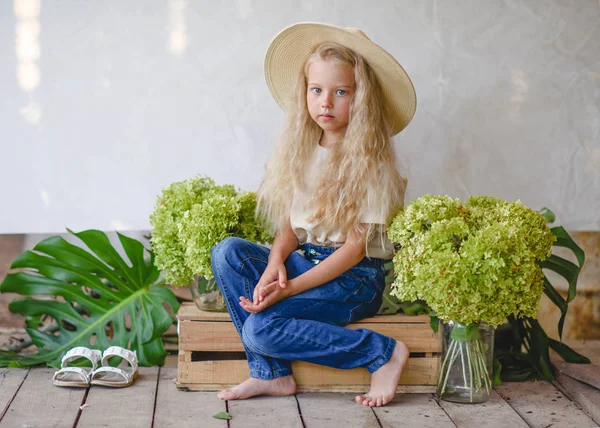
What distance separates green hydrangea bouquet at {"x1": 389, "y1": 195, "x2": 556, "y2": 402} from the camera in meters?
2.02

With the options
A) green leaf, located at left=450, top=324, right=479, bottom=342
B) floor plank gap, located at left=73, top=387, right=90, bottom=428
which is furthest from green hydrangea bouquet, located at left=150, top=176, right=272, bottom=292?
green leaf, located at left=450, top=324, right=479, bottom=342

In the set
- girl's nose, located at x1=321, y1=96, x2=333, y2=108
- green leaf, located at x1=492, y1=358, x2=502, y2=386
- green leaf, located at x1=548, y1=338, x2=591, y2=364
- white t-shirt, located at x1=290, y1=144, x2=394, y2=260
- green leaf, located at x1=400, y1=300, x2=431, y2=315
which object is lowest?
green leaf, located at x1=492, y1=358, x2=502, y2=386

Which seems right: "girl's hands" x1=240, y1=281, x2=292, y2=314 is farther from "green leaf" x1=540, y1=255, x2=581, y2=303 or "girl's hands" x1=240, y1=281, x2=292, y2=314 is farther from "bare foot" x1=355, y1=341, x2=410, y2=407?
"green leaf" x1=540, y1=255, x2=581, y2=303

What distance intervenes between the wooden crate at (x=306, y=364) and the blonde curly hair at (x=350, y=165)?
1.00ft

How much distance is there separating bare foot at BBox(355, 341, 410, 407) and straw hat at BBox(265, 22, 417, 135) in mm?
765

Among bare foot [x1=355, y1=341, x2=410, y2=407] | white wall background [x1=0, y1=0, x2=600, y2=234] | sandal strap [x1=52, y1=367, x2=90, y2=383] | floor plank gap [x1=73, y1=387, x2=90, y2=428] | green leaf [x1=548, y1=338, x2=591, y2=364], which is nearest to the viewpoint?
floor plank gap [x1=73, y1=387, x2=90, y2=428]

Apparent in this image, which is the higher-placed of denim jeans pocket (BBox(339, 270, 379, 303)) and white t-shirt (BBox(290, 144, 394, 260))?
white t-shirt (BBox(290, 144, 394, 260))

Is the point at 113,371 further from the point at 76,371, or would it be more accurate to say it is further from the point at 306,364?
the point at 306,364

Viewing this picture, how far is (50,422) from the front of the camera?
6.41ft

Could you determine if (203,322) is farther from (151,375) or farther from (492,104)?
(492,104)

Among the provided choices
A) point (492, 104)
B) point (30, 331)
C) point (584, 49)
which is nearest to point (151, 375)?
point (30, 331)

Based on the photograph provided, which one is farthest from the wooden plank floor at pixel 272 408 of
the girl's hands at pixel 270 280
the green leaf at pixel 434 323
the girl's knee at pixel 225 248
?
the girl's knee at pixel 225 248

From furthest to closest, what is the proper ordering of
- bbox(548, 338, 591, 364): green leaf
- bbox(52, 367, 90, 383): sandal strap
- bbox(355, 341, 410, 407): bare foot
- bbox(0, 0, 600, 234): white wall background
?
bbox(0, 0, 600, 234): white wall background → bbox(548, 338, 591, 364): green leaf → bbox(52, 367, 90, 383): sandal strap → bbox(355, 341, 410, 407): bare foot

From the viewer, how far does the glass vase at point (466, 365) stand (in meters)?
2.20
